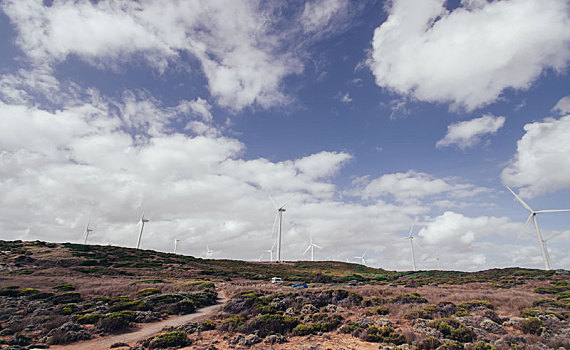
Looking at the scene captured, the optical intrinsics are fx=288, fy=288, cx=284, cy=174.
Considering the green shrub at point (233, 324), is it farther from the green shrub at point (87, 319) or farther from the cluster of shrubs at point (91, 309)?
the green shrub at point (87, 319)

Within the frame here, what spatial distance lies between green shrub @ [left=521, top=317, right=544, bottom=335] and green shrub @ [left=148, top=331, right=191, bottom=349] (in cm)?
1948

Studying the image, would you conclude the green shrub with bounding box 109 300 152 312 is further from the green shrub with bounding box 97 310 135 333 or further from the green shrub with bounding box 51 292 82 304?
the green shrub with bounding box 51 292 82 304

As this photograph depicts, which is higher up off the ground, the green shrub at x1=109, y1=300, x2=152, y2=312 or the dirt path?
the green shrub at x1=109, y1=300, x2=152, y2=312

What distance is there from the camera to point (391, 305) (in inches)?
956

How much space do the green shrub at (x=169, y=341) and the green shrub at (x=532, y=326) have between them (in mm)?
19480

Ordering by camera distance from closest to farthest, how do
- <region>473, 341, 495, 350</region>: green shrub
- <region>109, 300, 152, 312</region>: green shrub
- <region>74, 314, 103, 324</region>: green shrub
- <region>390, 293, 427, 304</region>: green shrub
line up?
<region>473, 341, 495, 350</region>: green shrub < <region>74, 314, 103, 324</region>: green shrub < <region>390, 293, 427, 304</region>: green shrub < <region>109, 300, 152, 312</region>: green shrub

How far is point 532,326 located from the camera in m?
16.1

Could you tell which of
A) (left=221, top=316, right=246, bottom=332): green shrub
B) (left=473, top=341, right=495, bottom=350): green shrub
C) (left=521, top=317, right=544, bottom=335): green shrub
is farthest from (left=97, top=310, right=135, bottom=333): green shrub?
(left=521, top=317, right=544, bottom=335): green shrub

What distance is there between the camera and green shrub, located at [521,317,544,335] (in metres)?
15.9

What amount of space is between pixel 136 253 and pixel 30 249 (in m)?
26.1

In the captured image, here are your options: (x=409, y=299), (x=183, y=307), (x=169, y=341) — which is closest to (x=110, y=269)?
(x=183, y=307)

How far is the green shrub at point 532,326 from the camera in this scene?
1586 cm

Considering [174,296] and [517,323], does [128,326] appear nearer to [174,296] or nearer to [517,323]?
[174,296]

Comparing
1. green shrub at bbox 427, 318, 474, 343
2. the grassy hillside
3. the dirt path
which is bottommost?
the dirt path
